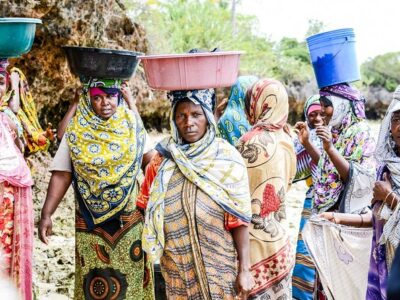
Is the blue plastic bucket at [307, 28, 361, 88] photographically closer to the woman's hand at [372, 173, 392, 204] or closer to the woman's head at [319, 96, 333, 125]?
the woman's head at [319, 96, 333, 125]

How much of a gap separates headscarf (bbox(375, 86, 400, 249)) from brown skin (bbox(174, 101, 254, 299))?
0.74 m

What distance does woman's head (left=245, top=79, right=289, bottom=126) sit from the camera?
4.43m

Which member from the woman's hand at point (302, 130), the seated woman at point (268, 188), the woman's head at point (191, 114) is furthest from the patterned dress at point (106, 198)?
→ the woman's hand at point (302, 130)

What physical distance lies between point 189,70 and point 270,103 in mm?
976

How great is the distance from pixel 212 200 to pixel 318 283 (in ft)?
4.59

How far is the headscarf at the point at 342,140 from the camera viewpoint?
4645 millimetres

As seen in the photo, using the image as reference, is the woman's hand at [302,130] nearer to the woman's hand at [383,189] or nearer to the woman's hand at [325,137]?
the woman's hand at [325,137]

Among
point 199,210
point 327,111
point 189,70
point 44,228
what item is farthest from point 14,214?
point 327,111

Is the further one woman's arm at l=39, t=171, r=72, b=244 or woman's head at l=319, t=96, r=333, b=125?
woman's head at l=319, t=96, r=333, b=125

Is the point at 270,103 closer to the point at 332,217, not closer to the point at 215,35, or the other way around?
the point at 332,217

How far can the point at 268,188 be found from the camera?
441 cm

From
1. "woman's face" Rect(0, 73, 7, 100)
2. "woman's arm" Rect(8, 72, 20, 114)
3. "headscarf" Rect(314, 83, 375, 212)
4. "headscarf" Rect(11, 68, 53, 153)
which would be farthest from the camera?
"headscarf" Rect(11, 68, 53, 153)

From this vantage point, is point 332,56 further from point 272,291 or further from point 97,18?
point 97,18

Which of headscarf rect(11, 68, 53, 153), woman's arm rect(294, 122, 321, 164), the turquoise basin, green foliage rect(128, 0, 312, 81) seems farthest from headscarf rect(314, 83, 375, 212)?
green foliage rect(128, 0, 312, 81)
